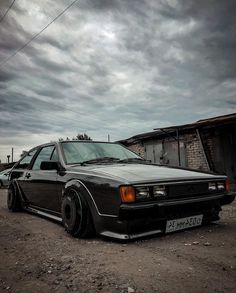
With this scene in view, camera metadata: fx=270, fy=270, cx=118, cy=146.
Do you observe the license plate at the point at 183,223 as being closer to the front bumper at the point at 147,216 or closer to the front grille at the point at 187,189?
the front bumper at the point at 147,216

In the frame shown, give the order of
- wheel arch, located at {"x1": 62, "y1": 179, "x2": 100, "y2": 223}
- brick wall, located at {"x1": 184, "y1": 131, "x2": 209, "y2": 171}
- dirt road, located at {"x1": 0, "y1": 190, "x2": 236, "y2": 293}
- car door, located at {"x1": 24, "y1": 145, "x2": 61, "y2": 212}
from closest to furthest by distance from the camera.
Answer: dirt road, located at {"x1": 0, "y1": 190, "x2": 236, "y2": 293}, wheel arch, located at {"x1": 62, "y1": 179, "x2": 100, "y2": 223}, car door, located at {"x1": 24, "y1": 145, "x2": 61, "y2": 212}, brick wall, located at {"x1": 184, "y1": 131, "x2": 209, "y2": 171}

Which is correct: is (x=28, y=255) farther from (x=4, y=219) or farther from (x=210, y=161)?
(x=210, y=161)

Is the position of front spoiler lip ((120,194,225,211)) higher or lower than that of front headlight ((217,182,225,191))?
lower

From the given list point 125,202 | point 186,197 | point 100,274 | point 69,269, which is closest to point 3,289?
point 69,269

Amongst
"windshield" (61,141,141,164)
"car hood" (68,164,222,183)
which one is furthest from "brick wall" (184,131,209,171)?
"car hood" (68,164,222,183)

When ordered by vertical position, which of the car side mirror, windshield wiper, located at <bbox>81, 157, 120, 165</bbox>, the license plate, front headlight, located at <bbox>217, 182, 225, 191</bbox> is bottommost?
the license plate

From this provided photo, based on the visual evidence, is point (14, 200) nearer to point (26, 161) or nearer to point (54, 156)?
point (26, 161)

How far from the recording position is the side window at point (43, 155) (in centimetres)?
448

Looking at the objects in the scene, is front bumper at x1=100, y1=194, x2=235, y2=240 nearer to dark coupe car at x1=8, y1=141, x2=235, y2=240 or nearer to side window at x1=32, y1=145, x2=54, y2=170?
dark coupe car at x1=8, y1=141, x2=235, y2=240

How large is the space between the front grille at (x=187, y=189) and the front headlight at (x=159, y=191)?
58 millimetres

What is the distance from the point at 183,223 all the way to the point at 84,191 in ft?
3.81

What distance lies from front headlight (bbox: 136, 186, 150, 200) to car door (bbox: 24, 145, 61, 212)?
1.50 m

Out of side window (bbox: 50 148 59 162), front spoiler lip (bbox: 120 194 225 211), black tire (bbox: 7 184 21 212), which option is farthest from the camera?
black tire (bbox: 7 184 21 212)

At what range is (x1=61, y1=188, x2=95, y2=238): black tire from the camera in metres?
3.06
